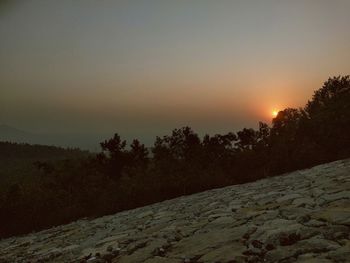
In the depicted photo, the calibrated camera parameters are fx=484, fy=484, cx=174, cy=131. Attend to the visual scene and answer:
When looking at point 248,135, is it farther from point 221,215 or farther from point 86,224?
point 221,215

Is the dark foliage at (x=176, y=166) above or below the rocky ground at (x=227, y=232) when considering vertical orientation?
above

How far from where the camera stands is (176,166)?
19203mm

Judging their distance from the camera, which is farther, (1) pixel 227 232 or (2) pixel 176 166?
(2) pixel 176 166

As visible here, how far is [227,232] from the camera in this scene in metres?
7.71

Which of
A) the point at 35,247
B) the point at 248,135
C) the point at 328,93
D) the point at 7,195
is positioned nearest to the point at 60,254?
the point at 35,247

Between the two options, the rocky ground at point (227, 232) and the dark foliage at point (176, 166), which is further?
the dark foliage at point (176, 166)

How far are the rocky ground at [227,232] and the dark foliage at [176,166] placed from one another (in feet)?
10.2

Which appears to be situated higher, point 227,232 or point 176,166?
point 176,166

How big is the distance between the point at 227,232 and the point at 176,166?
11517 mm

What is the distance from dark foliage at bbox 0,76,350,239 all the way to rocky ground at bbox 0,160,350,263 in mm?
3098

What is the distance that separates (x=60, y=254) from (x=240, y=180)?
1007cm

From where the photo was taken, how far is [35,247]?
11.4 meters

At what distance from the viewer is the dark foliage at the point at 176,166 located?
16719 millimetres

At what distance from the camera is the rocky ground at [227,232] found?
6.27 metres
